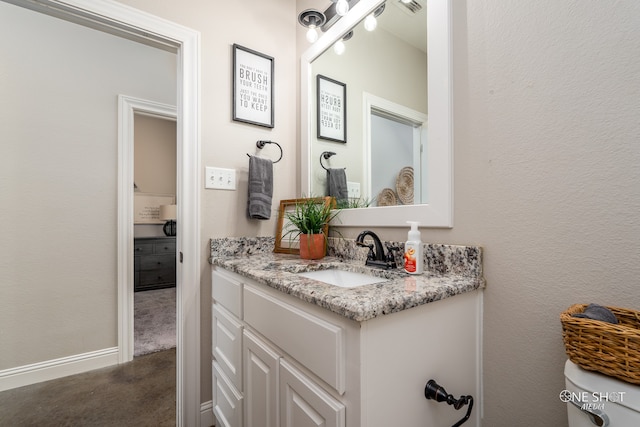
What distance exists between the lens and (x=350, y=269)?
1.13 metres

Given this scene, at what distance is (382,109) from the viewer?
48.6 inches

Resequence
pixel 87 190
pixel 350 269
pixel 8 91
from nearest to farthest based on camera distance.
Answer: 1. pixel 350 269
2. pixel 8 91
3. pixel 87 190

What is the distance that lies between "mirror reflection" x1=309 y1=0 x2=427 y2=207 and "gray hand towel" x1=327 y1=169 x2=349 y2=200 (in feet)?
0.06

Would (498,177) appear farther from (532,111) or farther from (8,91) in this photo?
(8,91)

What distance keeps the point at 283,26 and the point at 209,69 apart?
589mm

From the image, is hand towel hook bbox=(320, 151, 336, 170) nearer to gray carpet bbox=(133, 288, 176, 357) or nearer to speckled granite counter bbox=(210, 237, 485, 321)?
speckled granite counter bbox=(210, 237, 485, 321)

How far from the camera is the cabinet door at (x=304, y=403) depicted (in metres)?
0.62

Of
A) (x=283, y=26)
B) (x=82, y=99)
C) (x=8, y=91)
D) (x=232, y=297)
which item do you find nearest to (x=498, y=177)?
(x=232, y=297)

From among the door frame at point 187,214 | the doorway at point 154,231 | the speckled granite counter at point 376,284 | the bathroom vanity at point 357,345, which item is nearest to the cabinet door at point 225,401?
the bathroom vanity at point 357,345

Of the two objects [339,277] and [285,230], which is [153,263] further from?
[339,277]

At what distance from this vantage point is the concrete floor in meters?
1.49

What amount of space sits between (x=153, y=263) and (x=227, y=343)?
3.39 m

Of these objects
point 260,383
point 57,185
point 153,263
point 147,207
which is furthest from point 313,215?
point 147,207
